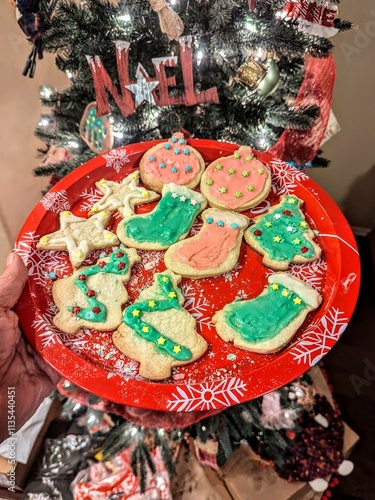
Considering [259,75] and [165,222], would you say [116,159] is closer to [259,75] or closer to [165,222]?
[165,222]

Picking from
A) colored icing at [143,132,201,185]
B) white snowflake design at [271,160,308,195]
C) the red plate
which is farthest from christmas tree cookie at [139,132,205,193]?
white snowflake design at [271,160,308,195]

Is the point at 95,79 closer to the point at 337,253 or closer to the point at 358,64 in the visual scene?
the point at 337,253

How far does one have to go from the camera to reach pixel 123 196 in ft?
4.70

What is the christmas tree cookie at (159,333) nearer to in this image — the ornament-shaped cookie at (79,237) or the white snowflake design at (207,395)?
the white snowflake design at (207,395)

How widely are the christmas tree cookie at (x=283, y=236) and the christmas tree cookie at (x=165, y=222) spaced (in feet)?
0.62

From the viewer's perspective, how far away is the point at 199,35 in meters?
1.40

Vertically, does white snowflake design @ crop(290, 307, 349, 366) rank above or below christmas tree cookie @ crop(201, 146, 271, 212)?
below

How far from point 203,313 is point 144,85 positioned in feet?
2.48

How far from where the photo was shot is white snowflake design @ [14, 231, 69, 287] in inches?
49.0

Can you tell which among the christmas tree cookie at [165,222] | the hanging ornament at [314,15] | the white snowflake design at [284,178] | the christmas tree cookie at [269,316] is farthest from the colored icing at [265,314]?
the hanging ornament at [314,15]

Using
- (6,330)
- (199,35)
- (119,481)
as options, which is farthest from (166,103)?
(119,481)

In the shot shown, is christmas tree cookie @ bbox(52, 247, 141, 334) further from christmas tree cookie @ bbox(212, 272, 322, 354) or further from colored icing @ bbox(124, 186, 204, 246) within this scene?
christmas tree cookie @ bbox(212, 272, 322, 354)

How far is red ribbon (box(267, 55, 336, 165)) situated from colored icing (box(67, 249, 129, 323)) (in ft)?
2.42

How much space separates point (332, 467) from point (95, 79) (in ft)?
6.05
